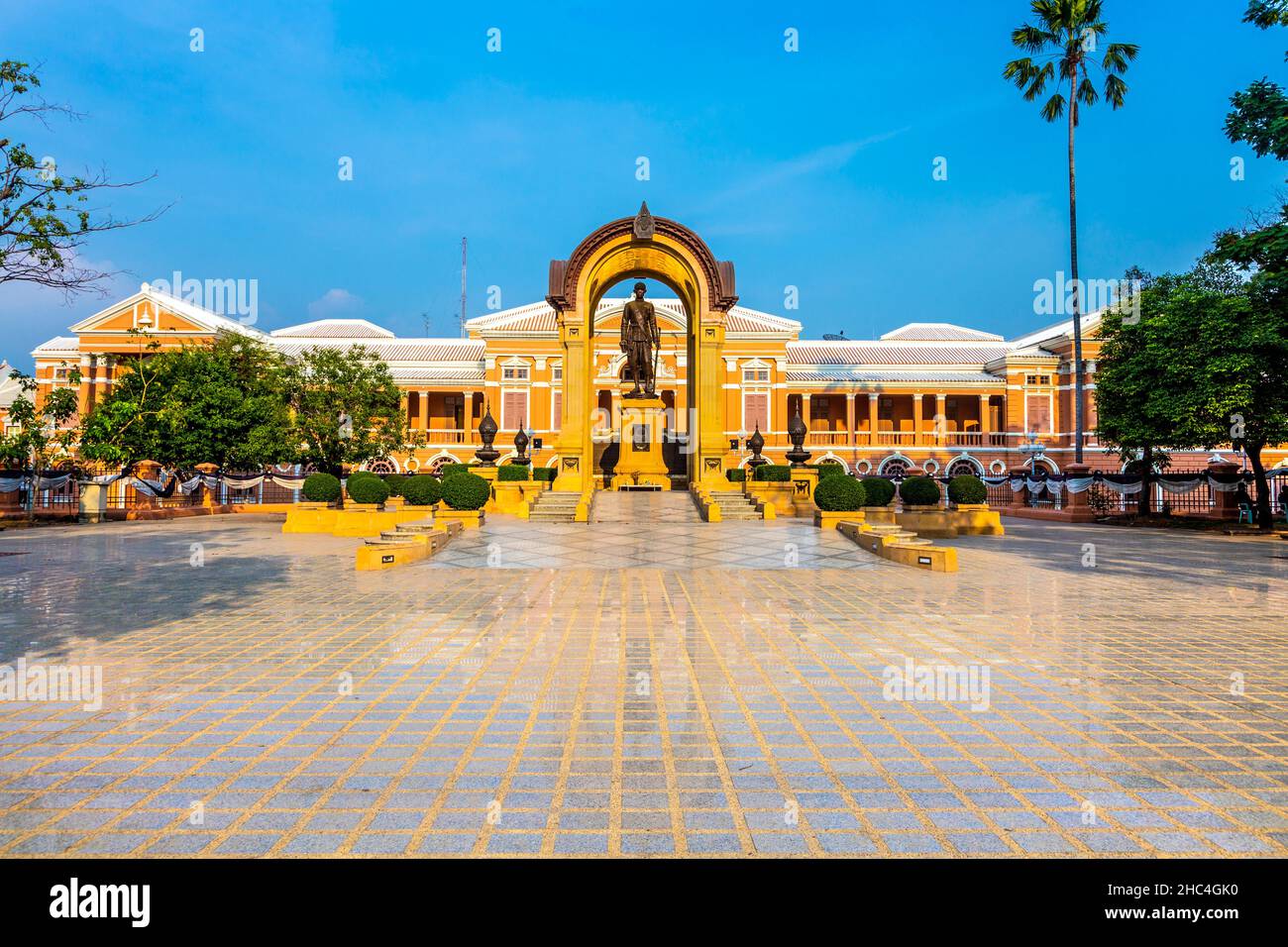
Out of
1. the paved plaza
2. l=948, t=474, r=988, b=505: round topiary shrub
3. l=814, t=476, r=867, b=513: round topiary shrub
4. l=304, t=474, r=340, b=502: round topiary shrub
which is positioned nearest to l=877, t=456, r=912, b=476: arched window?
l=948, t=474, r=988, b=505: round topiary shrub

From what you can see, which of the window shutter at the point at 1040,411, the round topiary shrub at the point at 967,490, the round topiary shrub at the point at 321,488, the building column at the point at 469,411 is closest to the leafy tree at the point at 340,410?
the round topiary shrub at the point at 321,488

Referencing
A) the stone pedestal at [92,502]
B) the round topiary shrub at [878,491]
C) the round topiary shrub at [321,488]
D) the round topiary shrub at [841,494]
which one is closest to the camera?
the round topiary shrub at [841,494]

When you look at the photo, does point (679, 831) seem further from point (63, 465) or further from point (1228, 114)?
point (63, 465)

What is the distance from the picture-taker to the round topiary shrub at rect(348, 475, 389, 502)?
1786 centimetres

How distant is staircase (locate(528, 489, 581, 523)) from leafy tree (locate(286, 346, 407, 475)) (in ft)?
28.7

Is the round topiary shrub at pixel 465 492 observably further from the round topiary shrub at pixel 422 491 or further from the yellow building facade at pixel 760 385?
the yellow building facade at pixel 760 385

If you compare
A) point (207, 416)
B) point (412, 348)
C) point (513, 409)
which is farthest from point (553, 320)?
point (207, 416)

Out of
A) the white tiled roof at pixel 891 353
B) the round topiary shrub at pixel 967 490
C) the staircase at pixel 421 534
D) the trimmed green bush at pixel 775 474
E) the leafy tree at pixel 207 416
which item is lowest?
the staircase at pixel 421 534

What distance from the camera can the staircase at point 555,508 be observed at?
58.3ft

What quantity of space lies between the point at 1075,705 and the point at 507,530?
41.7ft

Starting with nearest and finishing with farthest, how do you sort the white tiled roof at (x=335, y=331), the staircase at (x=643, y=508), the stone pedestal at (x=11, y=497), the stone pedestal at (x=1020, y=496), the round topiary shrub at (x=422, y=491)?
the round topiary shrub at (x=422, y=491) → the staircase at (x=643, y=508) → the stone pedestal at (x=11, y=497) → the stone pedestal at (x=1020, y=496) → the white tiled roof at (x=335, y=331)

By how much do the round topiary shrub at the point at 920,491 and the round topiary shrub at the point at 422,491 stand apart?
12.5 metres

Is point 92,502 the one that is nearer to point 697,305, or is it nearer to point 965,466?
point 697,305

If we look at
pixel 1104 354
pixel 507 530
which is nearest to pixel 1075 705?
pixel 507 530
